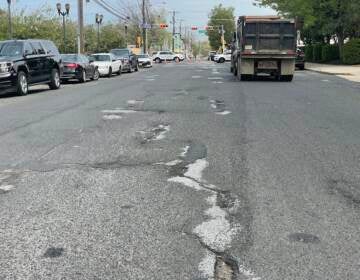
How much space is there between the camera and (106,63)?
33.9 meters

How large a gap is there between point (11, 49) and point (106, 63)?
14.2m

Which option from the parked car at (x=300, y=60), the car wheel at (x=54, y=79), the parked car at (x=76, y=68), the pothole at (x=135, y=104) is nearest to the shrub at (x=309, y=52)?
the parked car at (x=300, y=60)

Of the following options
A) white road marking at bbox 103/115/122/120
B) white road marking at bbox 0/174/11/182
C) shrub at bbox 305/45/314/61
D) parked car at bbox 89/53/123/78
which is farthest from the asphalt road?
shrub at bbox 305/45/314/61

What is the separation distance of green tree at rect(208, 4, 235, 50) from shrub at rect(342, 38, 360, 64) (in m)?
85.7

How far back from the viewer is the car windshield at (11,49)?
19688 mm

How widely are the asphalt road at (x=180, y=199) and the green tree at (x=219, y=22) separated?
12138cm

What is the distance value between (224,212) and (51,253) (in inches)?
69.6

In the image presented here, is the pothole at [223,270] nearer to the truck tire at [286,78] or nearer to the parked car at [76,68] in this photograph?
the truck tire at [286,78]

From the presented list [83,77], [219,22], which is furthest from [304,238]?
[219,22]

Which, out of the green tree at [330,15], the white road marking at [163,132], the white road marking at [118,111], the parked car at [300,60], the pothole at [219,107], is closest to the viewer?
the white road marking at [163,132]

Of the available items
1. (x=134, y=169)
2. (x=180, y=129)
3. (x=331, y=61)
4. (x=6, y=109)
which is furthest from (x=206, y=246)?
(x=331, y=61)

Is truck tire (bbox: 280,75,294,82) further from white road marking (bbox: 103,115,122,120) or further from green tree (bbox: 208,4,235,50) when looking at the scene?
green tree (bbox: 208,4,235,50)

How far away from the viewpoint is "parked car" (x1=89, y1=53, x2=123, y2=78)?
3362cm

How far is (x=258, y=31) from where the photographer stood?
24.4 m
